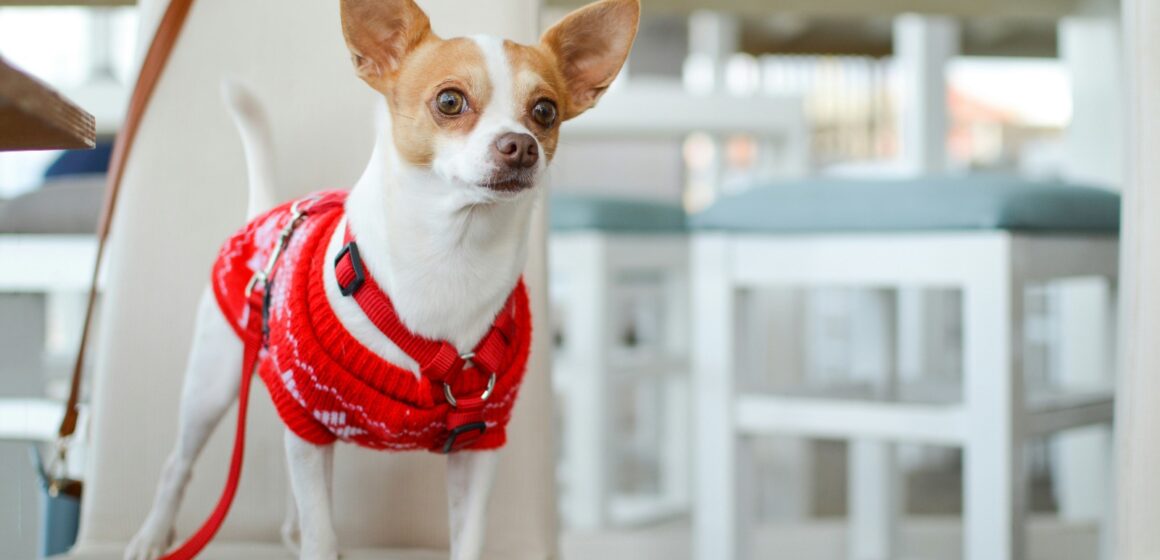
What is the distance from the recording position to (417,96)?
1.86ft

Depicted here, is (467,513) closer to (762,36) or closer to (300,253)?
(300,253)

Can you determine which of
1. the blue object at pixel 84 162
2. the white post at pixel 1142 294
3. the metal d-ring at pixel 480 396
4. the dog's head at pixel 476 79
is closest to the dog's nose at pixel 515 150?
the dog's head at pixel 476 79

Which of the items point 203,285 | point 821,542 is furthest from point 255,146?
point 821,542

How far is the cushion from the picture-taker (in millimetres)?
1209

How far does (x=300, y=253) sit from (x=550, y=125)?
5.9 inches

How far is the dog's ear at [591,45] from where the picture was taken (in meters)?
0.55

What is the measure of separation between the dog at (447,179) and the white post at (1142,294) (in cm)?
27

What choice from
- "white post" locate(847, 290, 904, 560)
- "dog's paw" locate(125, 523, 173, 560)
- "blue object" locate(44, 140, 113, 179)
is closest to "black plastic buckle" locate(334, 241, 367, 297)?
"dog's paw" locate(125, 523, 173, 560)

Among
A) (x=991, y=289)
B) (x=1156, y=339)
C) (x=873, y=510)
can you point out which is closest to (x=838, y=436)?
(x=991, y=289)

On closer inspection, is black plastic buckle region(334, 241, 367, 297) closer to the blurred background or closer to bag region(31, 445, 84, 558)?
the blurred background

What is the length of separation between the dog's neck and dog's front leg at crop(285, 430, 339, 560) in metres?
0.07

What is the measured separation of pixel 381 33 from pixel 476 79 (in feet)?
0.18

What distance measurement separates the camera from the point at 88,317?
2.36ft

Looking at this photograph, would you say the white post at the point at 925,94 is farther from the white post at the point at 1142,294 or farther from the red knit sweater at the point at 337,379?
the red knit sweater at the point at 337,379
